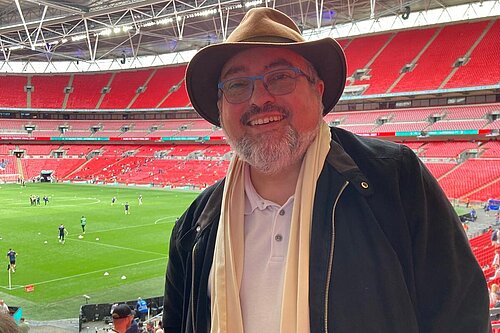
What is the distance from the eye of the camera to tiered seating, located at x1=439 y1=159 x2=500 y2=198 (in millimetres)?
29938

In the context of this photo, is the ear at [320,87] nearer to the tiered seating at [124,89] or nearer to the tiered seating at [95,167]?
the tiered seating at [95,167]

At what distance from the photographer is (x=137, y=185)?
47.2 metres

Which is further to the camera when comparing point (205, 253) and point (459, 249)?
point (205, 253)

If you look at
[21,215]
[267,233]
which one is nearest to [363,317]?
[267,233]

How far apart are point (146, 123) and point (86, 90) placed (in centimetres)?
1070

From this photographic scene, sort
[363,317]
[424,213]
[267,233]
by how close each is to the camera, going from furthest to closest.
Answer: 1. [267,233]
2. [424,213]
3. [363,317]

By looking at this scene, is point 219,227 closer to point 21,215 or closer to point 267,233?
point 267,233

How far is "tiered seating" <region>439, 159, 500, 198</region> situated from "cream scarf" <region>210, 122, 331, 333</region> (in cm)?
2925

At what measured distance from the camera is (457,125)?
37375 millimetres

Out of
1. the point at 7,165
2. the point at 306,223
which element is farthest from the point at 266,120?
the point at 7,165

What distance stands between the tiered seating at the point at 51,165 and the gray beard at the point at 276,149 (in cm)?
5657

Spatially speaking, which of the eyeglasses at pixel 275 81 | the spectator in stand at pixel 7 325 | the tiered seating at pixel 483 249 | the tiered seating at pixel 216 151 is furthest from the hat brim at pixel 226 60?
the tiered seating at pixel 216 151

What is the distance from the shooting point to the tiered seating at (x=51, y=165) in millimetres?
55062

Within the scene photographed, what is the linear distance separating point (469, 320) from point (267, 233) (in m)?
0.87
